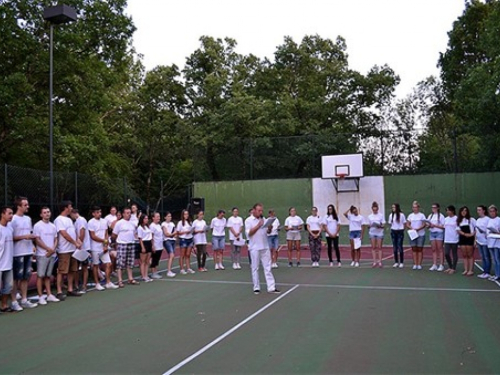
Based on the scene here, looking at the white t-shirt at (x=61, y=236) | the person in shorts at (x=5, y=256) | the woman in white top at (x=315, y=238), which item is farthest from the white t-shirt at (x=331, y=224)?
the person in shorts at (x=5, y=256)

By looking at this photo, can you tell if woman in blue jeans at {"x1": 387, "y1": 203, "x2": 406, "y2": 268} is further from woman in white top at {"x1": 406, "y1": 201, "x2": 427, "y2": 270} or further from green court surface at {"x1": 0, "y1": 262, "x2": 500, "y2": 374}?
green court surface at {"x1": 0, "y1": 262, "x2": 500, "y2": 374}

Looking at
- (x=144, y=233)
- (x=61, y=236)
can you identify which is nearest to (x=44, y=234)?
(x=61, y=236)

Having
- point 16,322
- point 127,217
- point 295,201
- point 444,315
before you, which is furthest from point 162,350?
point 295,201

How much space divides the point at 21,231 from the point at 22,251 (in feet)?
1.11

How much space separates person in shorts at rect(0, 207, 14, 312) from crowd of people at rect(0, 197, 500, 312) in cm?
2

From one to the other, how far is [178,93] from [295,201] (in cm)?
1305

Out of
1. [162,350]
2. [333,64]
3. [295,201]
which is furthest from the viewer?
[333,64]

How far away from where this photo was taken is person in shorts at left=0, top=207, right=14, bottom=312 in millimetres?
8055

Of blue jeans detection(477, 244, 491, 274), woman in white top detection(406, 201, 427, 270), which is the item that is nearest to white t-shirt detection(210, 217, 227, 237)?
woman in white top detection(406, 201, 427, 270)

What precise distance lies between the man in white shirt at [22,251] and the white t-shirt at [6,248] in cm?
35

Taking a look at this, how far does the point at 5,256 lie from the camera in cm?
809

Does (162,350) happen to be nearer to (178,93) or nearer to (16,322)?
(16,322)

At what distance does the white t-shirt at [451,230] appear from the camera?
12.5 m

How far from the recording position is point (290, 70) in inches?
1351
